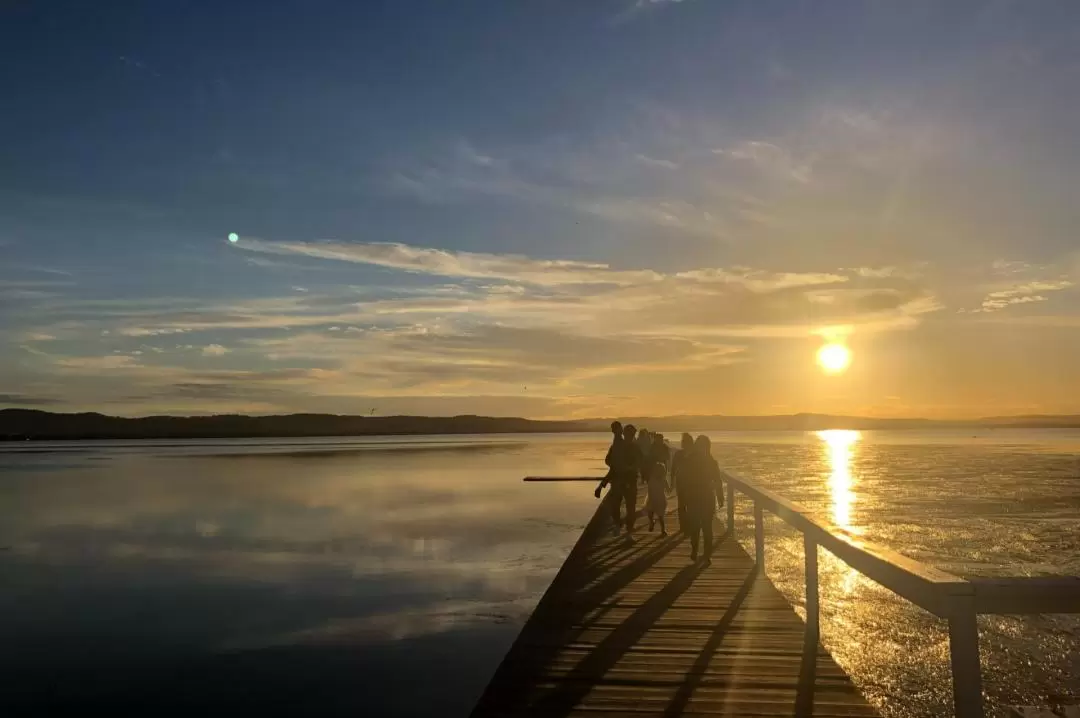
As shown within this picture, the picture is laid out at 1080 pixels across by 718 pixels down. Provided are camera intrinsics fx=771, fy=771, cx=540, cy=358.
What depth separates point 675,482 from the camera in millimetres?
12109

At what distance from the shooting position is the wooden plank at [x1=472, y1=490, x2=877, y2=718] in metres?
5.43

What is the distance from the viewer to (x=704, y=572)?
1008cm

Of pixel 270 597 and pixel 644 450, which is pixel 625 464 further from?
pixel 270 597

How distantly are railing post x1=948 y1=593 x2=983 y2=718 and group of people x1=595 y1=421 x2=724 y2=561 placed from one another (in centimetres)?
622

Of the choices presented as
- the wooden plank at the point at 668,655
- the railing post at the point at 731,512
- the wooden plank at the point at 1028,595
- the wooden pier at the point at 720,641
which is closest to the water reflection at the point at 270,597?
the wooden plank at the point at 668,655

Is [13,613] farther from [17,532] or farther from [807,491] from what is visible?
[807,491]

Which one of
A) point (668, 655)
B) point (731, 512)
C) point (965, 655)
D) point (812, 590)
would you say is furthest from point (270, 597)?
point (965, 655)

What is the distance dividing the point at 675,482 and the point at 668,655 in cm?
568

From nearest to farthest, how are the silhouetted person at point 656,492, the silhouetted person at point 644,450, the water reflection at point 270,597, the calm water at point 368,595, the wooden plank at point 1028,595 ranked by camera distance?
the wooden plank at point 1028,595 < the calm water at point 368,595 < the water reflection at point 270,597 < the silhouetted person at point 656,492 < the silhouetted person at point 644,450

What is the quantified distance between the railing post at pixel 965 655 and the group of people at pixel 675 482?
622 centimetres

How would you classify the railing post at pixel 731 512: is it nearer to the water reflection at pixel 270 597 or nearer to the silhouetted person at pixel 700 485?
the silhouetted person at pixel 700 485

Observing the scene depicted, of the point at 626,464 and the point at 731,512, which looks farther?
the point at 731,512

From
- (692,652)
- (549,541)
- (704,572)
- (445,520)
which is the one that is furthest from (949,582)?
(445,520)

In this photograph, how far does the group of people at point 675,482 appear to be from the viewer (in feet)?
34.1
